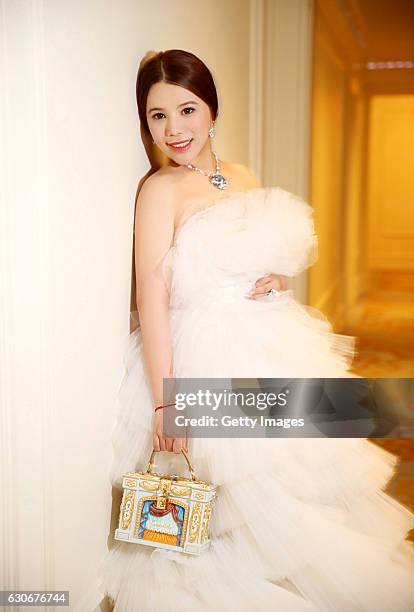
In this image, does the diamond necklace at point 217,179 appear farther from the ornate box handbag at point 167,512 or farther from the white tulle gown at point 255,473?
the ornate box handbag at point 167,512

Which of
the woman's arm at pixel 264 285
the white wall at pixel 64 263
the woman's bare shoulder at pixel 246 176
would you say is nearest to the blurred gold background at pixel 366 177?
the woman's bare shoulder at pixel 246 176

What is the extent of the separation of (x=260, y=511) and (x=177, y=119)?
2.90 feet

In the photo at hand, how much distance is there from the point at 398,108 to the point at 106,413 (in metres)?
5.63

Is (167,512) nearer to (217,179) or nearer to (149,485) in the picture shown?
(149,485)

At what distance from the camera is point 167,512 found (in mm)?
1408

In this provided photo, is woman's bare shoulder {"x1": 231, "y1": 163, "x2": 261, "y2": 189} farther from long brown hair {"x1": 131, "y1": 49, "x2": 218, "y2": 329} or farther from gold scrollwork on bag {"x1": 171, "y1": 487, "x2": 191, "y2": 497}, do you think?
gold scrollwork on bag {"x1": 171, "y1": 487, "x2": 191, "y2": 497}

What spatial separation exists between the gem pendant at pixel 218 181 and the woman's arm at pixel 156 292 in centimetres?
19

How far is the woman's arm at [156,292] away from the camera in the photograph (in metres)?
1.46

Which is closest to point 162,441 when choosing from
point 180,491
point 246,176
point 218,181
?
point 180,491

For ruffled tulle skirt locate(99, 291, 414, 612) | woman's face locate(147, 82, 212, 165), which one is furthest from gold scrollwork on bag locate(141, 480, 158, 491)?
woman's face locate(147, 82, 212, 165)

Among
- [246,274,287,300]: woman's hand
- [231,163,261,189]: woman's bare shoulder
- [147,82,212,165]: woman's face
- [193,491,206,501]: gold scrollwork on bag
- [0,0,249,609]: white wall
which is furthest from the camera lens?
[231,163,261,189]: woman's bare shoulder

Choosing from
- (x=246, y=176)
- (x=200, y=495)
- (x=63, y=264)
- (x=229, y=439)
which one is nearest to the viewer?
(x=63, y=264)

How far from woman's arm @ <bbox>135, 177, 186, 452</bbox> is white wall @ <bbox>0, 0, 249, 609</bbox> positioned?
63 millimetres

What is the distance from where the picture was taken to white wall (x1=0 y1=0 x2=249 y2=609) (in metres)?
1.11
